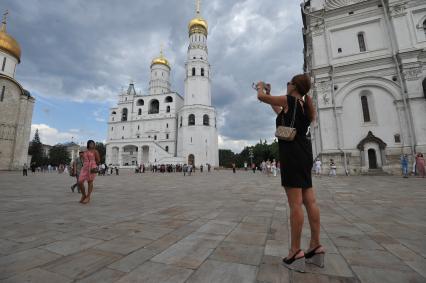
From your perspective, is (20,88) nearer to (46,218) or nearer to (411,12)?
(46,218)


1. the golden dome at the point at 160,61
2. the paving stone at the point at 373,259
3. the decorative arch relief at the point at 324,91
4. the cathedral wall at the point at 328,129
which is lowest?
the paving stone at the point at 373,259

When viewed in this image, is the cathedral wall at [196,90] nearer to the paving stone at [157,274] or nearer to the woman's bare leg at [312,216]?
the woman's bare leg at [312,216]

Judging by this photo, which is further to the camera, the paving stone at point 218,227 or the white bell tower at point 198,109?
the white bell tower at point 198,109

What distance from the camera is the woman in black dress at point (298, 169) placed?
2053 millimetres

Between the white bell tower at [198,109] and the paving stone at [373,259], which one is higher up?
the white bell tower at [198,109]

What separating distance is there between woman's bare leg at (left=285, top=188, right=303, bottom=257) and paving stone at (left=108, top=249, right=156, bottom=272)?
1.45 meters

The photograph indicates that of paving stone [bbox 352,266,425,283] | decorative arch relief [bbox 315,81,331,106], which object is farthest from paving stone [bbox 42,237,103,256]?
decorative arch relief [bbox 315,81,331,106]

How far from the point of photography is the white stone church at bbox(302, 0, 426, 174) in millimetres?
17484

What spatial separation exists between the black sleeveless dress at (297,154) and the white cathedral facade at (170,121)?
4392 cm

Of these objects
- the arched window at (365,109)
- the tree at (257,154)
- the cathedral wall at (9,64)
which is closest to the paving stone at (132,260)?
the arched window at (365,109)

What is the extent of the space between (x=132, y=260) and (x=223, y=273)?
939 mm

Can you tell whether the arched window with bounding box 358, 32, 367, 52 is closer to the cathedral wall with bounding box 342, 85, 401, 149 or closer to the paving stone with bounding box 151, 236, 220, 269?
the cathedral wall with bounding box 342, 85, 401, 149

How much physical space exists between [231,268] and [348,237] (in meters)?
1.95

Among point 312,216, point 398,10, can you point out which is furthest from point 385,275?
point 398,10
